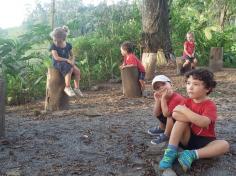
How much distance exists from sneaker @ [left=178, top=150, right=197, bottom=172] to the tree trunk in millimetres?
8336

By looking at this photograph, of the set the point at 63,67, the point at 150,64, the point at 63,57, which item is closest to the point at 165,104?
the point at 63,67

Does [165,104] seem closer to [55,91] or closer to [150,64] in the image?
Answer: [55,91]

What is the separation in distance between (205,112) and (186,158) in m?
0.46

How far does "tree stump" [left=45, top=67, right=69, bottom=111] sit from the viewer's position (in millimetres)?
6898

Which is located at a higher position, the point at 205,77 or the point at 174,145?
the point at 205,77

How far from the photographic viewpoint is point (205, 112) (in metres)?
3.66

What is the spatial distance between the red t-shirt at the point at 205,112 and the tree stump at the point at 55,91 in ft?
11.6

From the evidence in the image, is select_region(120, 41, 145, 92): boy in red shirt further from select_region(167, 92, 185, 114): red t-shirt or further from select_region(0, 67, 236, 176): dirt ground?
select_region(167, 92, 185, 114): red t-shirt

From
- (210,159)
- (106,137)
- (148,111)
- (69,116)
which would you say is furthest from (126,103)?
(210,159)

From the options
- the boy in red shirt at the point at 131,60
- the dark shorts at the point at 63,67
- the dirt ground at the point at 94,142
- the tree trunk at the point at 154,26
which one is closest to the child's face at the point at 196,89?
the dirt ground at the point at 94,142

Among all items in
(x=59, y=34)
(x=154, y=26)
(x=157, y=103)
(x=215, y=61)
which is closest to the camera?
(x=157, y=103)

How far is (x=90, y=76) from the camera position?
33.2 feet

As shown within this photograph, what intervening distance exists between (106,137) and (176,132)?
1362 millimetres

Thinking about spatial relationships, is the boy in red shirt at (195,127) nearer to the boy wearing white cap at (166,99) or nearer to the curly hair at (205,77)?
the curly hair at (205,77)
